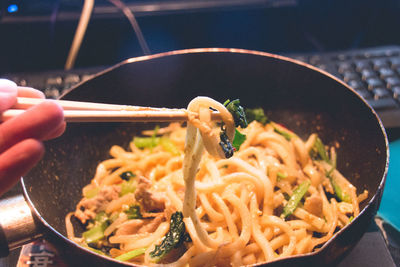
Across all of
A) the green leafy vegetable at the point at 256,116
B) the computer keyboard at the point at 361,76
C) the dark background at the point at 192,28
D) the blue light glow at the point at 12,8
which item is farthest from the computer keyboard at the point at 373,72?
the blue light glow at the point at 12,8

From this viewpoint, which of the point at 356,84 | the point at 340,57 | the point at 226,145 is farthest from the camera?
the point at 340,57

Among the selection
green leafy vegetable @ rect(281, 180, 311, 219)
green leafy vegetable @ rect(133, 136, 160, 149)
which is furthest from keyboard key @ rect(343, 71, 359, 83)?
green leafy vegetable @ rect(133, 136, 160, 149)

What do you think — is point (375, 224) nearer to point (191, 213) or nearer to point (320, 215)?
point (320, 215)

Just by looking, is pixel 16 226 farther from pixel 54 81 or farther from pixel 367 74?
pixel 367 74

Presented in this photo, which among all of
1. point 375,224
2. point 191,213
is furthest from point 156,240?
point 375,224

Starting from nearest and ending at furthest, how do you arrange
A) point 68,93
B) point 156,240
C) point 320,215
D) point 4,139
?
1. point 4,139
2. point 156,240
3. point 320,215
4. point 68,93

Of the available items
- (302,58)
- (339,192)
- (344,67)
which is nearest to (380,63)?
(344,67)
